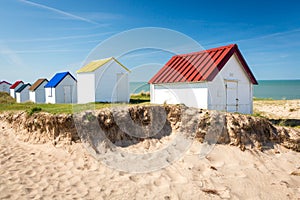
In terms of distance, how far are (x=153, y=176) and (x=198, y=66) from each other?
7.80 m

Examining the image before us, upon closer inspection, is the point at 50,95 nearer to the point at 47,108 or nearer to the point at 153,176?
the point at 47,108

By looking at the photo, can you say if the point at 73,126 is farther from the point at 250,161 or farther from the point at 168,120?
the point at 250,161

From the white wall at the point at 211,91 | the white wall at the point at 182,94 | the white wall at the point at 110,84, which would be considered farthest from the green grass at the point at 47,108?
the white wall at the point at 211,91

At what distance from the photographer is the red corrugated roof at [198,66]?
465 inches

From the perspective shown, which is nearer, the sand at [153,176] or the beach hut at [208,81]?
the sand at [153,176]

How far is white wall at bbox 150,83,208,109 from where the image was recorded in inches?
458

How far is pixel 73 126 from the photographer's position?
26.2 feet

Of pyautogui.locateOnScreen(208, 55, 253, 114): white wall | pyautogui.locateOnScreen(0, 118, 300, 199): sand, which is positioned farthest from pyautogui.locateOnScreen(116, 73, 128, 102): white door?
pyautogui.locateOnScreen(0, 118, 300, 199): sand

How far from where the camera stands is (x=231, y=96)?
13016 millimetres

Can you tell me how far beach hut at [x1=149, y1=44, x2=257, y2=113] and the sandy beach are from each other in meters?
4.14

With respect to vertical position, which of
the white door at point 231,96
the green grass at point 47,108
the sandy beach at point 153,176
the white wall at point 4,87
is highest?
the white wall at point 4,87

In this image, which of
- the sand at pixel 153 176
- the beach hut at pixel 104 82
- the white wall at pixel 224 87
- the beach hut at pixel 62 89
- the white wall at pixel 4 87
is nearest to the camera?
the sand at pixel 153 176

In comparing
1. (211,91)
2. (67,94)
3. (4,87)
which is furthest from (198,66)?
(4,87)

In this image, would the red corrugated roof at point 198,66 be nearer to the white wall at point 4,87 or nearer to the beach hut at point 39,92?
the beach hut at point 39,92
